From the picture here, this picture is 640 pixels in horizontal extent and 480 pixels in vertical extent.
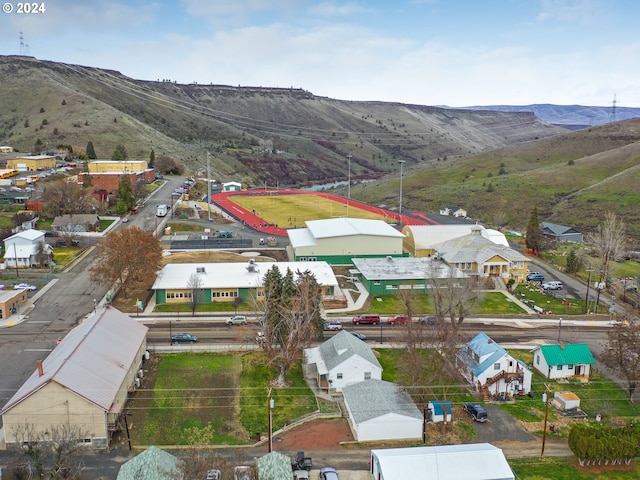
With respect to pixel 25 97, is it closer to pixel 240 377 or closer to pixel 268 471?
pixel 240 377

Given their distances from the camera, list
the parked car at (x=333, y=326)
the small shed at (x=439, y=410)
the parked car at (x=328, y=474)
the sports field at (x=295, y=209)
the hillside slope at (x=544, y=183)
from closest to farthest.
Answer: the parked car at (x=328, y=474) < the small shed at (x=439, y=410) < the parked car at (x=333, y=326) < the sports field at (x=295, y=209) < the hillside slope at (x=544, y=183)

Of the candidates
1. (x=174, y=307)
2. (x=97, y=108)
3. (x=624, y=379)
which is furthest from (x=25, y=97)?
(x=624, y=379)

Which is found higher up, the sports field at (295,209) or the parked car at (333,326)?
the sports field at (295,209)

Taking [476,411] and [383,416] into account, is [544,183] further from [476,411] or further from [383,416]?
[383,416]

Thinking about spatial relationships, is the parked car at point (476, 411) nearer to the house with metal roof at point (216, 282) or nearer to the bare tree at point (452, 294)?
the bare tree at point (452, 294)

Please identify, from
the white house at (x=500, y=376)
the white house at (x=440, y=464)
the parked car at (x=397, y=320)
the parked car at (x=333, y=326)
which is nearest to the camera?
the white house at (x=440, y=464)

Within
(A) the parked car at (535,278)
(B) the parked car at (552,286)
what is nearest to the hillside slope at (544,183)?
(A) the parked car at (535,278)

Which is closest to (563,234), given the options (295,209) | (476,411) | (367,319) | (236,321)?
(295,209)

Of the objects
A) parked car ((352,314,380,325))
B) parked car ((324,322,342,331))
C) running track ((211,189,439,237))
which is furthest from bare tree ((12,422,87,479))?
running track ((211,189,439,237))
